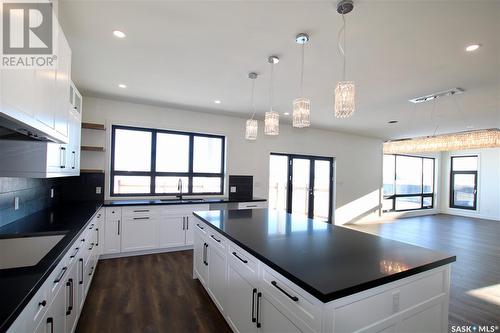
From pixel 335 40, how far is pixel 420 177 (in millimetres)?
9026

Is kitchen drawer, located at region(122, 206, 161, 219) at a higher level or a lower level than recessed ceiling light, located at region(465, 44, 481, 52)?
lower

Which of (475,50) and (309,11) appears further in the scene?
(475,50)

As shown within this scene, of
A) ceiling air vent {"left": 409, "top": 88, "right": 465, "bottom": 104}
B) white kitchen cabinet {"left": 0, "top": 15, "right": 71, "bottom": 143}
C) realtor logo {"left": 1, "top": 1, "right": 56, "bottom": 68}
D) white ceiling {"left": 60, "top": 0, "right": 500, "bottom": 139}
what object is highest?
white ceiling {"left": 60, "top": 0, "right": 500, "bottom": 139}

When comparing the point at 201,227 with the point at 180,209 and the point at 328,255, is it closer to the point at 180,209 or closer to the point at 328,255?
the point at 180,209

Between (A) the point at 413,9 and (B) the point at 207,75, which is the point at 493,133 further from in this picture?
(B) the point at 207,75

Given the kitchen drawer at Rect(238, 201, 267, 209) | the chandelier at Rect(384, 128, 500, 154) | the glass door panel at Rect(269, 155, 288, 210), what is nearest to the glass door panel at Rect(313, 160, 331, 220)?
the glass door panel at Rect(269, 155, 288, 210)

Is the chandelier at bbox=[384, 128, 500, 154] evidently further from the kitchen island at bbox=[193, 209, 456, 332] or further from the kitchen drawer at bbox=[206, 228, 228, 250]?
the kitchen drawer at bbox=[206, 228, 228, 250]

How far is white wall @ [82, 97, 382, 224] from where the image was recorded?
163 inches

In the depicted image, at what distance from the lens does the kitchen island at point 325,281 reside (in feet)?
3.81

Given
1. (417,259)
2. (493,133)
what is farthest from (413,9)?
(493,133)

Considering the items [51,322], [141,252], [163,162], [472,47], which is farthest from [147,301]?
[472,47]

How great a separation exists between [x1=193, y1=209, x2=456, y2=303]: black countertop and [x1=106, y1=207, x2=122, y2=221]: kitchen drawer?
212 centimetres

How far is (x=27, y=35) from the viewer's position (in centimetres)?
139

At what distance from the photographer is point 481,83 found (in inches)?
119
